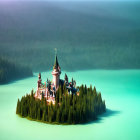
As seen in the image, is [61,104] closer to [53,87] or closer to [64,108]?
[64,108]

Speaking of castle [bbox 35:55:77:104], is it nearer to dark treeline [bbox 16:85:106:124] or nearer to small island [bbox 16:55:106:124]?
small island [bbox 16:55:106:124]

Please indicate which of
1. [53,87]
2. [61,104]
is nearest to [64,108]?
[61,104]

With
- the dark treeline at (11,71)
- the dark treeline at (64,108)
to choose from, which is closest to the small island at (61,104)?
the dark treeline at (64,108)

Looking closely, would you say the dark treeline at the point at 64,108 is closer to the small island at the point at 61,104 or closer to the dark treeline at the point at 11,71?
the small island at the point at 61,104

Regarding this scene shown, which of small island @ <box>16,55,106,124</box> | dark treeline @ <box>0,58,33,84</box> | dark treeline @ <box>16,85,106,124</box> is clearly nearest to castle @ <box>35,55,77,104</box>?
small island @ <box>16,55,106,124</box>

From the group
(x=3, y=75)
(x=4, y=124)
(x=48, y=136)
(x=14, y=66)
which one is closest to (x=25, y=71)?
(x=14, y=66)
